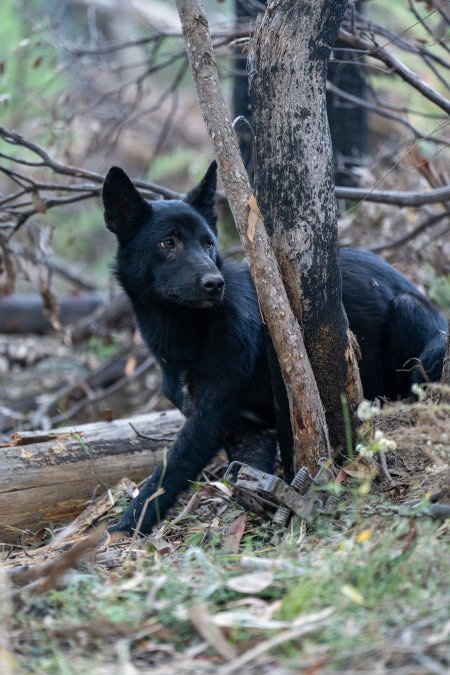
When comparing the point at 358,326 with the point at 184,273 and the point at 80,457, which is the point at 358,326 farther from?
the point at 80,457

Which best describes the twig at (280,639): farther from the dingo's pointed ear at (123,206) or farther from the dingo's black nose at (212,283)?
the dingo's pointed ear at (123,206)

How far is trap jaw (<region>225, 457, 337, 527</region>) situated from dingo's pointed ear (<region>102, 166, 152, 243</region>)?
5.67 feet

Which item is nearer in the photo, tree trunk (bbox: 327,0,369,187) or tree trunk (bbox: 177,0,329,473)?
tree trunk (bbox: 177,0,329,473)

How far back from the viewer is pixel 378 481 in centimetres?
383

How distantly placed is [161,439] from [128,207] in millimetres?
1490

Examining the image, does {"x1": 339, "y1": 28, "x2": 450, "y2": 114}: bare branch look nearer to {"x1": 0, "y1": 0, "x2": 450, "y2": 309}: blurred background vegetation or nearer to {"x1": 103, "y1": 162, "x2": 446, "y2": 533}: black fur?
{"x1": 0, "y1": 0, "x2": 450, "y2": 309}: blurred background vegetation

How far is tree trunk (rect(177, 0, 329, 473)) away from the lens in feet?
11.9

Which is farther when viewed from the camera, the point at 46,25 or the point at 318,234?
the point at 46,25

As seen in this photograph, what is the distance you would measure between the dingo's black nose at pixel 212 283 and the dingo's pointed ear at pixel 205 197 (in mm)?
821

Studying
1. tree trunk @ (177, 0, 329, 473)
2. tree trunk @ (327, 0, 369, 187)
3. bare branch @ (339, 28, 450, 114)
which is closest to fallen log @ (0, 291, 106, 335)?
tree trunk @ (327, 0, 369, 187)

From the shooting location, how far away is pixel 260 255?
142 inches

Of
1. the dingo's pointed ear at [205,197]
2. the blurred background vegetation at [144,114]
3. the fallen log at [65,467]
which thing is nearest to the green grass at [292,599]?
the fallen log at [65,467]

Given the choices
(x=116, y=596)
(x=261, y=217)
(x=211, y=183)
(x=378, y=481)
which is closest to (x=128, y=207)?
(x=211, y=183)

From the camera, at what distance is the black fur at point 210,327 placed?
4.27 m
